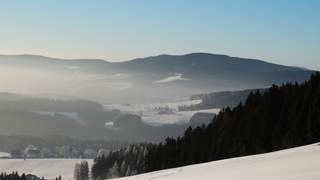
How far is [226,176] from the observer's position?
24.3 m

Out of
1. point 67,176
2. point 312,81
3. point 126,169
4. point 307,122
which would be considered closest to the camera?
point 307,122

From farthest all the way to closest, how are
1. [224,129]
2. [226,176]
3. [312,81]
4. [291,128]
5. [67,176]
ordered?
[67,176] → [224,129] → [312,81] → [291,128] → [226,176]

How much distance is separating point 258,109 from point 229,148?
494cm

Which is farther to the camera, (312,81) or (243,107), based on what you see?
(243,107)

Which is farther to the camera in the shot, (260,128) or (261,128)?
(260,128)

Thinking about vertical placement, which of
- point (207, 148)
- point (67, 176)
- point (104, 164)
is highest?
point (207, 148)

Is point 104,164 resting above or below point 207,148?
below

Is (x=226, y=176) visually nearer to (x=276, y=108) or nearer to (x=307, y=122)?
(x=307, y=122)

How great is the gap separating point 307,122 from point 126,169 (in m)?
65.6

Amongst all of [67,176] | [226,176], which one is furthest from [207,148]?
[67,176]

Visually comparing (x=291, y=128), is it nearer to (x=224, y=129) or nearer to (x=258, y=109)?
(x=258, y=109)

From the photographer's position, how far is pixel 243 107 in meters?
70.3

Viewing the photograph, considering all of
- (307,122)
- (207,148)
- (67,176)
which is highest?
(307,122)

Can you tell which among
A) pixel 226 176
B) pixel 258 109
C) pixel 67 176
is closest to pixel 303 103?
pixel 258 109
